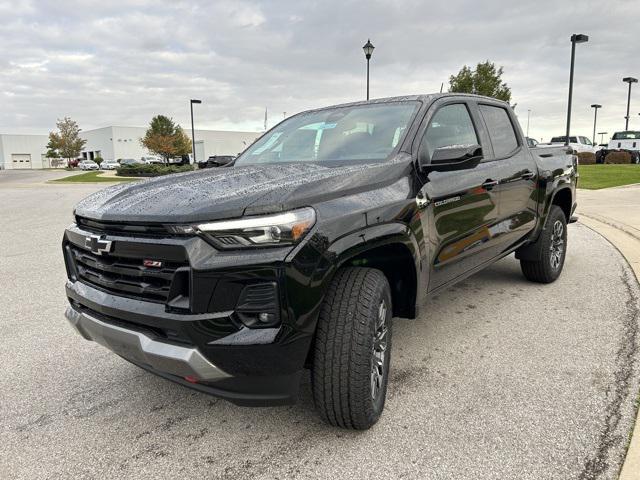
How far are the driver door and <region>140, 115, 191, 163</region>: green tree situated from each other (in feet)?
182

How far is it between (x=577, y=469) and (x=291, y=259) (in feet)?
5.19

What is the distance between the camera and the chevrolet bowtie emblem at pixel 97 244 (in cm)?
233

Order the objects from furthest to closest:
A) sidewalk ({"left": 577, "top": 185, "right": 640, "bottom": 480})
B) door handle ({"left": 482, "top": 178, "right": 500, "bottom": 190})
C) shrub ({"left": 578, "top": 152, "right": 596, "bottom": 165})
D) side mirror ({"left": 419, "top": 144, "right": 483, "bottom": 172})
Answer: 1. shrub ({"left": 578, "top": 152, "right": 596, "bottom": 165})
2. door handle ({"left": 482, "top": 178, "right": 500, "bottom": 190})
3. side mirror ({"left": 419, "top": 144, "right": 483, "bottom": 172})
4. sidewalk ({"left": 577, "top": 185, "right": 640, "bottom": 480})

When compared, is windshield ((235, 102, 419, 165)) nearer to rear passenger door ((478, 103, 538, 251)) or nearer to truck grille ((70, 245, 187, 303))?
rear passenger door ((478, 103, 538, 251))

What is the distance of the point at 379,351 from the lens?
8.45 feet

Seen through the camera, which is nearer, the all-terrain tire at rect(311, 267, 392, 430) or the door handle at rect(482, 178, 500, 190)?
the all-terrain tire at rect(311, 267, 392, 430)

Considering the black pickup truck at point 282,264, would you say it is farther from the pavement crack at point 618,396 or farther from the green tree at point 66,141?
the green tree at point 66,141

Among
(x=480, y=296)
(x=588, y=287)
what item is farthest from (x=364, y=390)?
(x=588, y=287)

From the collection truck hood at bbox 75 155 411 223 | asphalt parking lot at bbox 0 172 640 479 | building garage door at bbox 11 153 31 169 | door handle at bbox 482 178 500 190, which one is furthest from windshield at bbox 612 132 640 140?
building garage door at bbox 11 153 31 169

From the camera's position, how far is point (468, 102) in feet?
12.8

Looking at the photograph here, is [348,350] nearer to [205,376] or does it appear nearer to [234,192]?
[205,376]

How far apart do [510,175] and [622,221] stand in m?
6.33

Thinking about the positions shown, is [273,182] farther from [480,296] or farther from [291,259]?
[480,296]

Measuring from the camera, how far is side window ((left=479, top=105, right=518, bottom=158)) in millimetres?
4113
